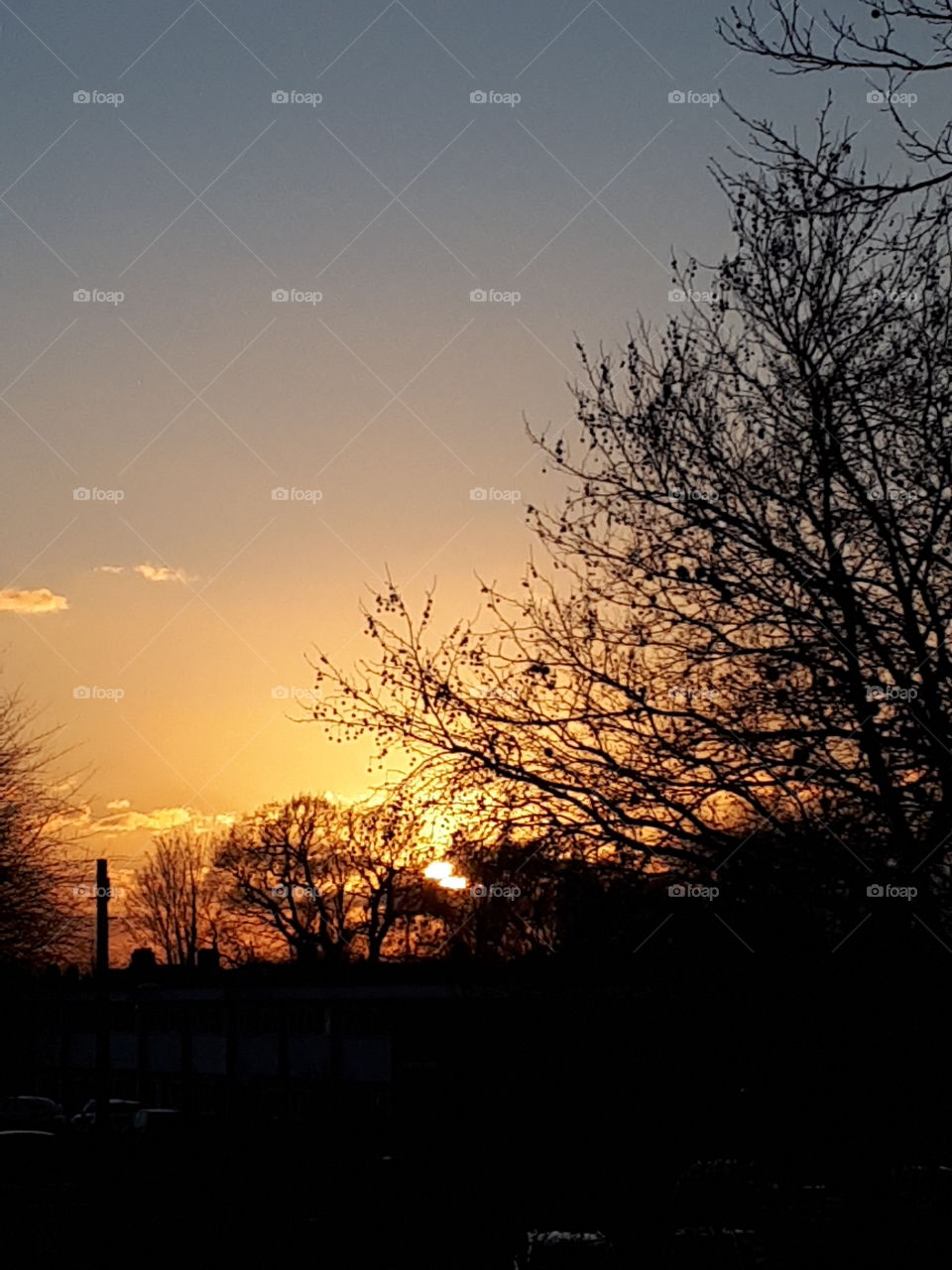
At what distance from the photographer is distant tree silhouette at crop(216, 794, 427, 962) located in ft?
39.7

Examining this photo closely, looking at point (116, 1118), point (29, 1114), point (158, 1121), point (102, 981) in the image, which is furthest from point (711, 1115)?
point (29, 1114)

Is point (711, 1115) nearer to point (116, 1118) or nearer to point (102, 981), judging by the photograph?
point (102, 981)

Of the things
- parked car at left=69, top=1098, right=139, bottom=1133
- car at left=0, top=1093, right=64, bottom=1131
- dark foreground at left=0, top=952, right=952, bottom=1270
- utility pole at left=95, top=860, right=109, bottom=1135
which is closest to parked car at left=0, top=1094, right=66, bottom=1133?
car at left=0, top=1093, right=64, bottom=1131

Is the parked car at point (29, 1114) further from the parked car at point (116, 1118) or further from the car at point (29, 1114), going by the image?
the parked car at point (116, 1118)

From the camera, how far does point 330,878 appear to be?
2509cm

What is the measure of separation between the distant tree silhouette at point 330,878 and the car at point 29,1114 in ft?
30.3

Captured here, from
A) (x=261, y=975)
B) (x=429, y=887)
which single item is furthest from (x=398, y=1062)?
(x=429, y=887)

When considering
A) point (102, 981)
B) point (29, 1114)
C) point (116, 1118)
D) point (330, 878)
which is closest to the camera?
point (330, 878)

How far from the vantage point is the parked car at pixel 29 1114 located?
150 ft

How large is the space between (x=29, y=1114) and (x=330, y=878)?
1046 inches

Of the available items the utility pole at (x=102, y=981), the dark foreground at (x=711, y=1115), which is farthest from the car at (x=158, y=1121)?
the dark foreground at (x=711, y=1115)

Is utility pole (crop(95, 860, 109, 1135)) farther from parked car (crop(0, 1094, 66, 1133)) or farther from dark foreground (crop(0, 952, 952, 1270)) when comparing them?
dark foreground (crop(0, 952, 952, 1270))

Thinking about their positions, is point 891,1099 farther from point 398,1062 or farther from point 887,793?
point 398,1062

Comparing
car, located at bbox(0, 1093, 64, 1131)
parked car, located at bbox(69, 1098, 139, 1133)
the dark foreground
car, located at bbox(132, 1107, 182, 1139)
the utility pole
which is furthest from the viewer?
car, located at bbox(0, 1093, 64, 1131)
